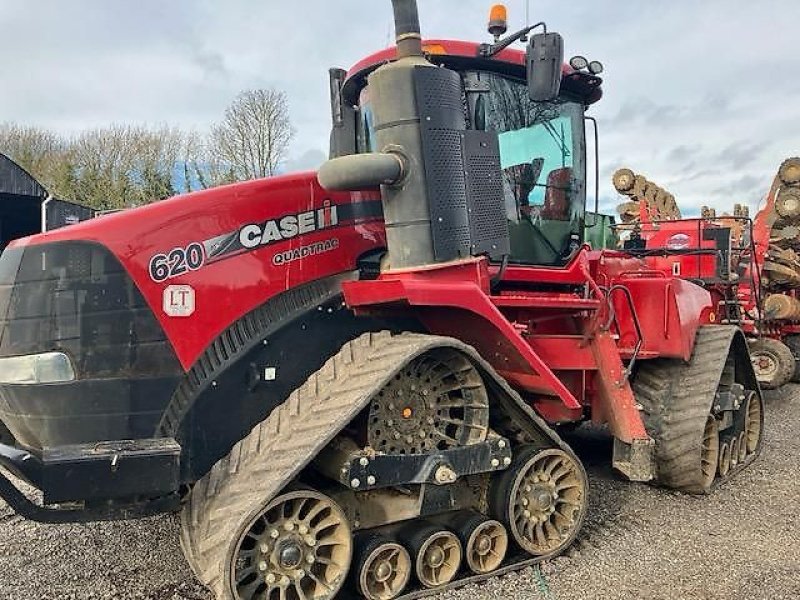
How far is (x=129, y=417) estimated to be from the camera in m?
3.35

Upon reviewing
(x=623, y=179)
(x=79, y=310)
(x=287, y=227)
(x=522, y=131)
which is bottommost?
(x=79, y=310)

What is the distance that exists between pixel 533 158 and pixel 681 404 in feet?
7.05

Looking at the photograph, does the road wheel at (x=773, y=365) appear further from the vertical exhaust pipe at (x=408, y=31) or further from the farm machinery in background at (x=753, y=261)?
the vertical exhaust pipe at (x=408, y=31)

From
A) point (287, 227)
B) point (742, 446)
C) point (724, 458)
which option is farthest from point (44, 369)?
point (742, 446)

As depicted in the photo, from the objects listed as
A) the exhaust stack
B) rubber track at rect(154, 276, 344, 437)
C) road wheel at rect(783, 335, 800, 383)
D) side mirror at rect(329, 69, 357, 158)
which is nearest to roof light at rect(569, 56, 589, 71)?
the exhaust stack

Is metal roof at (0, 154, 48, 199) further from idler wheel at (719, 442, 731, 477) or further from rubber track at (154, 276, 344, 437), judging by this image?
idler wheel at (719, 442, 731, 477)

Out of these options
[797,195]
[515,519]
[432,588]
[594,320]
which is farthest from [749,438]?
[797,195]

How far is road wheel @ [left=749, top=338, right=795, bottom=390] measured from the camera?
10500 millimetres

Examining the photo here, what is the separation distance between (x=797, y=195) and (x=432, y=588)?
12.0 meters

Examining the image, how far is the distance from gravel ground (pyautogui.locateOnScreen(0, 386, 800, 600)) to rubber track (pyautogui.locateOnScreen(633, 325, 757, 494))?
0.24 m

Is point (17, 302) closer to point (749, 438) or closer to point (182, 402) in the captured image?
point (182, 402)

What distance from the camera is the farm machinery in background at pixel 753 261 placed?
915 centimetres

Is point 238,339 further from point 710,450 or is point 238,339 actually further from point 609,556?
point 710,450

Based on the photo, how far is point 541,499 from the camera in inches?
161
